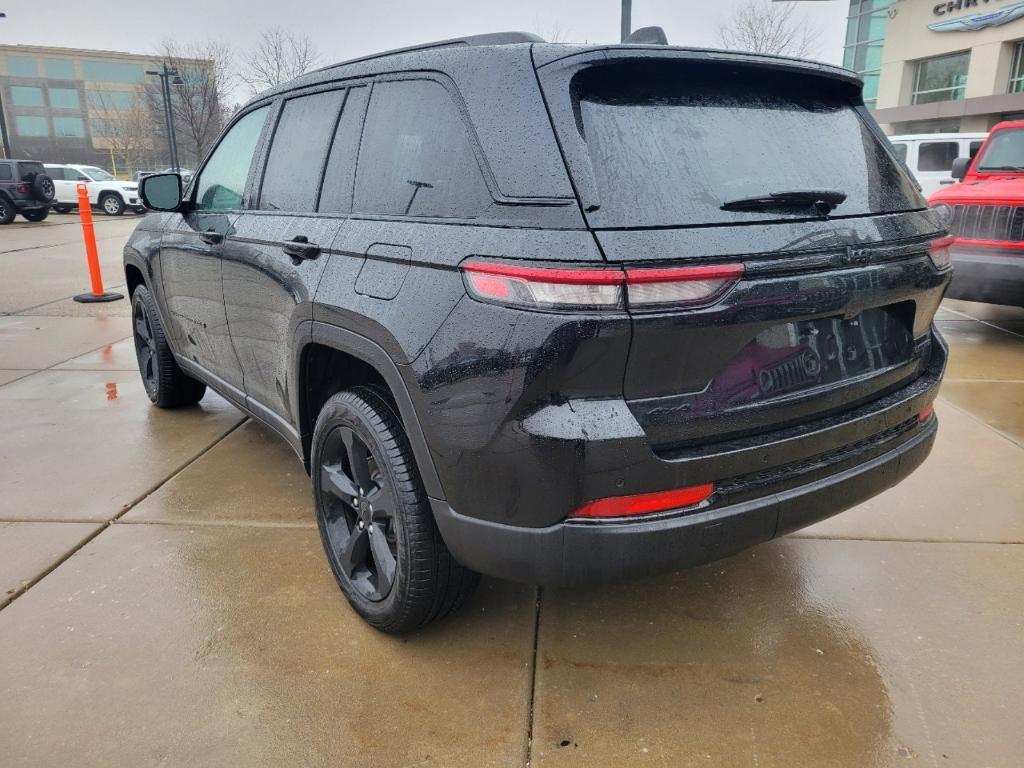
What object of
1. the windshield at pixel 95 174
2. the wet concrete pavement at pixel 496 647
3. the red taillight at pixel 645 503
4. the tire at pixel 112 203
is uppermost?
the red taillight at pixel 645 503

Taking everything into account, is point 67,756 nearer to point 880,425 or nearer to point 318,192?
point 318,192

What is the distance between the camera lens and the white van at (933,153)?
14359 millimetres

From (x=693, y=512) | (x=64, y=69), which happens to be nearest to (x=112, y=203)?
(x=693, y=512)

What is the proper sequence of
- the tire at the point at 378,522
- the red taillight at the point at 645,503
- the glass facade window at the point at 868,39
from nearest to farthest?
the red taillight at the point at 645,503
the tire at the point at 378,522
the glass facade window at the point at 868,39

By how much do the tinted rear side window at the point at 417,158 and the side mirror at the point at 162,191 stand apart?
1.73 m

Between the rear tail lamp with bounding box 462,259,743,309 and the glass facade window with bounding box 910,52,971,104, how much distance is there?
35.0 metres

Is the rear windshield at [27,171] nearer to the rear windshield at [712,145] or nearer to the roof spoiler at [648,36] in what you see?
the roof spoiler at [648,36]

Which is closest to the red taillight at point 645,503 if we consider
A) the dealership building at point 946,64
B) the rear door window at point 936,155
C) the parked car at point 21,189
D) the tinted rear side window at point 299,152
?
the tinted rear side window at point 299,152

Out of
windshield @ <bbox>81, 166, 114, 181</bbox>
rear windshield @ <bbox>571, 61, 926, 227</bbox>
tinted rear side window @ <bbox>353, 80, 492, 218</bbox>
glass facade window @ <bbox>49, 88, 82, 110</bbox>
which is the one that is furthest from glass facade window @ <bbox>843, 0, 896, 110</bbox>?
glass facade window @ <bbox>49, 88, 82, 110</bbox>

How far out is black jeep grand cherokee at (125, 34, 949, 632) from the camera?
1883mm

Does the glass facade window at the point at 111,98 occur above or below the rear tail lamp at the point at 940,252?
above

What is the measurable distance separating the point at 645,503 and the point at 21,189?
2399 cm

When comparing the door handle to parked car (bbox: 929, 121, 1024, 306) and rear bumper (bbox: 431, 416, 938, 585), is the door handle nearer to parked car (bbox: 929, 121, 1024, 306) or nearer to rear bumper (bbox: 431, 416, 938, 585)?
rear bumper (bbox: 431, 416, 938, 585)

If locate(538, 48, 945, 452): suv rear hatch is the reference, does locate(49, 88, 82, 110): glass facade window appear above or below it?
above
